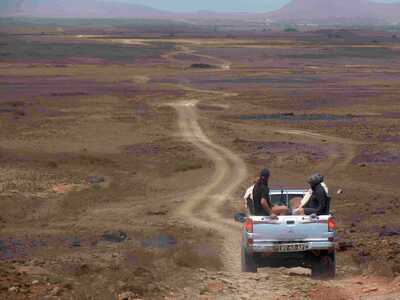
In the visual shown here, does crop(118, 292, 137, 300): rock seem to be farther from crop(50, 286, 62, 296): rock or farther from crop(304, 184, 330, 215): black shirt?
crop(304, 184, 330, 215): black shirt

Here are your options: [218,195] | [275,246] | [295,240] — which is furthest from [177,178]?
[295,240]

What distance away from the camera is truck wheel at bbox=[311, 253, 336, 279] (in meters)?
14.6

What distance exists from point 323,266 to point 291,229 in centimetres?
94

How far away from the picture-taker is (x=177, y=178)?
29781mm

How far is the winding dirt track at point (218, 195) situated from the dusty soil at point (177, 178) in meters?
0.05

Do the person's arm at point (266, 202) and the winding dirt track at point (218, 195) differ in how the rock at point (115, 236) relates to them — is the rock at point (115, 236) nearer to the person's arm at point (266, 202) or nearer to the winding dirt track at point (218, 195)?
the winding dirt track at point (218, 195)

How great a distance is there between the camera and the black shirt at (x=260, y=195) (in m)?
14.9

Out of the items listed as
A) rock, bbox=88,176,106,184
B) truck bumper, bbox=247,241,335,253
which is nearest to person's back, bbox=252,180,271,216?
truck bumper, bbox=247,241,335,253

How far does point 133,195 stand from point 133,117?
817 inches

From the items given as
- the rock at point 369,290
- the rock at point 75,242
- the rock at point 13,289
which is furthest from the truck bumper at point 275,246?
the rock at point 75,242

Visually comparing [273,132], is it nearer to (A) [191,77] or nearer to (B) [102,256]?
(B) [102,256]

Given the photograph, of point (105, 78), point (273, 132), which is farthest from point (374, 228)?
point (105, 78)

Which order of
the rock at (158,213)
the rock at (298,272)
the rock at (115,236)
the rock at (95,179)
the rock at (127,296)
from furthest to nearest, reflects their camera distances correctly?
the rock at (95,179) → the rock at (158,213) → the rock at (115,236) → the rock at (298,272) → the rock at (127,296)

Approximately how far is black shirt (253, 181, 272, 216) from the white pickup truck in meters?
0.26
